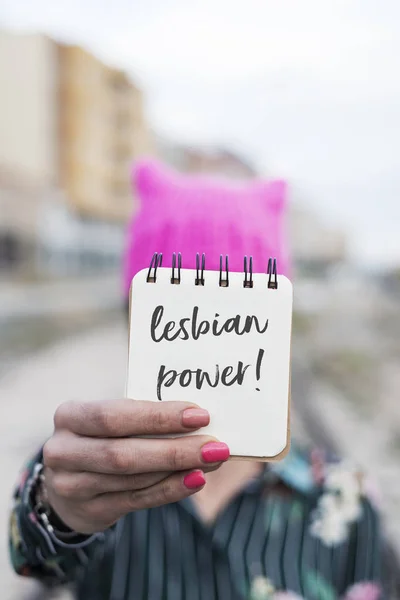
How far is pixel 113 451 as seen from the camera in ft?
1.45

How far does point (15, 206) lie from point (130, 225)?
805 cm

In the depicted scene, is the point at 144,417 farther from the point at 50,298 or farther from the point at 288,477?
the point at 50,298

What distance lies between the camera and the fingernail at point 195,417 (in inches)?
16.9

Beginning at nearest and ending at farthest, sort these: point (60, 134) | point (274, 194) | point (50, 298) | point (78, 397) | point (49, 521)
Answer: point (49, 521), point (274, 194), point (78, 397), point (50, 298), point (60, 134)

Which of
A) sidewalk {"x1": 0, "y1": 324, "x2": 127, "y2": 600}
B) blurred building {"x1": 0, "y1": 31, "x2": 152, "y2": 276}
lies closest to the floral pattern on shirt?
sidewalk {"x1": 0, "y1": 324, "x2": 127, "y2": 600}

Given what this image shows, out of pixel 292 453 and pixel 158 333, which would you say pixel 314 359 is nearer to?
pixel 292 453

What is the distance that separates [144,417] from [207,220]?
0.31 m

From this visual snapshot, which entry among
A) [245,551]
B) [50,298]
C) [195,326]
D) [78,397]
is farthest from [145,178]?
[50,298]

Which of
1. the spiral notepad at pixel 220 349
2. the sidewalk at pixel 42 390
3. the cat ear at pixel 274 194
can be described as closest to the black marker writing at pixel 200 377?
the spiral notepad at pixel 220 349

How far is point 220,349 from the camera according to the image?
0.45 metres

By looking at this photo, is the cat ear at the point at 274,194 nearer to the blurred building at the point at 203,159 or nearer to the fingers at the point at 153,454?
the fingers at the point at 153,454

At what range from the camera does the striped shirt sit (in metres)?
0.74

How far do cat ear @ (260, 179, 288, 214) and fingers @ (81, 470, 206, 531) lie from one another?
0.39m

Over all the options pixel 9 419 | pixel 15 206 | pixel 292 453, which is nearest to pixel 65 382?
pixel 9 419
